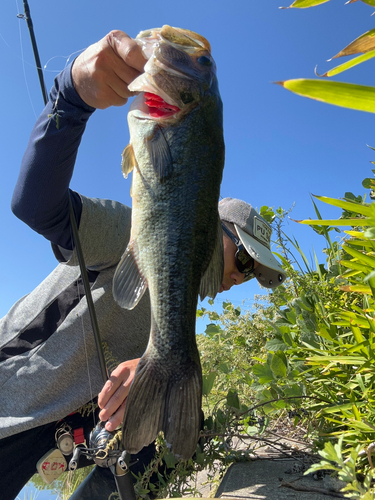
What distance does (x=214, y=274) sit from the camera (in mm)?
1611

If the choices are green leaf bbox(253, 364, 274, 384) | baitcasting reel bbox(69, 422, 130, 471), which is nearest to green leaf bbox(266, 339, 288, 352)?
green leaf bbox(253, 364, 274, 384)

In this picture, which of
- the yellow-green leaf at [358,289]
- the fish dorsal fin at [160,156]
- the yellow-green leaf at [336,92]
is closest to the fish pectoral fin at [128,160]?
the fish dorsal fin at [160,156]

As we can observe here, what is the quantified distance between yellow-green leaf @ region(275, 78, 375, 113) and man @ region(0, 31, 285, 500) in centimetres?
112

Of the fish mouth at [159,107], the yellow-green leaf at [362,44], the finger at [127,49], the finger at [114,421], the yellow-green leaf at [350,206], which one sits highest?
the finger at [127,49]

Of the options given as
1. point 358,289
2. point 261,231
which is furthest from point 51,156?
point 261,231

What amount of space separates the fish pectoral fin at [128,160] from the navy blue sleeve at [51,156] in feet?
1.42

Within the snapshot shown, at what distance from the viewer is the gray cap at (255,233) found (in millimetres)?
3189

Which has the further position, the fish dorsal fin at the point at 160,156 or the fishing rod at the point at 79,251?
the fishing rod at the point at 79,251

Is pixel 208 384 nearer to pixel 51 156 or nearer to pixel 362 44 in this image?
pixel 51 156

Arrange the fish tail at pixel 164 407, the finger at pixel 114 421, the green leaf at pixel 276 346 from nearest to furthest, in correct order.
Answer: the fish tail at pixel 164 407 < the finger at pixel 114 421 < the green leaf at pixel 276 346

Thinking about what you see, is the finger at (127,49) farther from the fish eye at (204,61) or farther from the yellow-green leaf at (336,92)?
the yellow-green leaf at (336,92)

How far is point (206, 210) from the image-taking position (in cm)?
153

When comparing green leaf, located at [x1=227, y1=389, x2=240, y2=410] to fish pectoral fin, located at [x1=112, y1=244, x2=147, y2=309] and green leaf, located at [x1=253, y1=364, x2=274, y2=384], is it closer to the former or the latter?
green leaf, located at [x1=253, y1=364, x2=274, y2=384]

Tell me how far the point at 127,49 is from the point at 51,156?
66 cm
